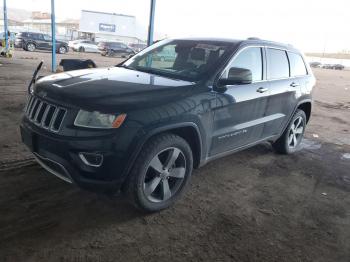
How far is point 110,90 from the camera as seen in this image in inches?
129

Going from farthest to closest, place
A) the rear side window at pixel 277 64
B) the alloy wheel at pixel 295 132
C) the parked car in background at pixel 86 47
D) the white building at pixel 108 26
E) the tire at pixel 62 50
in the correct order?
the white building at pixel 108 26, the parked car in background at pixel 86 47, the tire at pixel 62 50, the alloy wheel at pixel 295 132, the rear side window at pixel 277 64

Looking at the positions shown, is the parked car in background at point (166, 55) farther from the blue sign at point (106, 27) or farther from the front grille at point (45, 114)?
the blue sign at point (106, 27)

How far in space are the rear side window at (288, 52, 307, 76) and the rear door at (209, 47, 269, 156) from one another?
3.31 feet

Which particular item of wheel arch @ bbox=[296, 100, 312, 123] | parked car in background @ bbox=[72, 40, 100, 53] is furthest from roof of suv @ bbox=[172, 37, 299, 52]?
parked car in background @ bbox=[72, 40, 100, 53]

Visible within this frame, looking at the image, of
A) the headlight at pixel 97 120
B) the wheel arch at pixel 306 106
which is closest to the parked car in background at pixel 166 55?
the headlight at pixel 97 120

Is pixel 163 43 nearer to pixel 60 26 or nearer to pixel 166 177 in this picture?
pixel 166 177

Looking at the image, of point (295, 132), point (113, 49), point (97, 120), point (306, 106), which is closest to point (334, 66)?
point (113, 49)

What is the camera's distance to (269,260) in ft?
9.71

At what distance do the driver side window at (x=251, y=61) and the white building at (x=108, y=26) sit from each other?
43.5m

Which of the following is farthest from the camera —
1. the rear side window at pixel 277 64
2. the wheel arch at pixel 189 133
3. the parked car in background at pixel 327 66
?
the parked car in background at pixel 327 66

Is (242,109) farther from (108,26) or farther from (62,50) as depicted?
(108,26)

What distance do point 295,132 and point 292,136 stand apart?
0.33 ft

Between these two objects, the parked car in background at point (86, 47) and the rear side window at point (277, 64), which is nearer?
the rear side window at point (277, 64)

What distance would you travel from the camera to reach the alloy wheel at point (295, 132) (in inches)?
230
